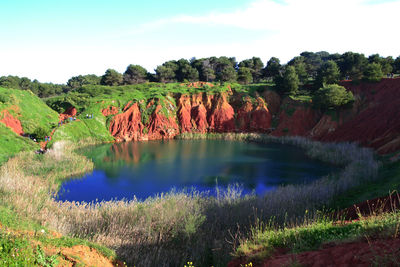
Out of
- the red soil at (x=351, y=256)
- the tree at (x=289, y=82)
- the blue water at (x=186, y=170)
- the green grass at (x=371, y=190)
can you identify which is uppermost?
the tree at (x=289, y=82)

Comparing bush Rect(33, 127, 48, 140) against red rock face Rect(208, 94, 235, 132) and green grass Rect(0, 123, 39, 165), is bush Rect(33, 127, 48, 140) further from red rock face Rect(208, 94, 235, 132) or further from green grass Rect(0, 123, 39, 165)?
red rock face Rect(208, 94, 235, 132)

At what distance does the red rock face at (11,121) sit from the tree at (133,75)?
4073cm

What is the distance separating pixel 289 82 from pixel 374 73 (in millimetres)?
14174

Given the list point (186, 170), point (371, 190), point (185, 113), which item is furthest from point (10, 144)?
point (371, 190)

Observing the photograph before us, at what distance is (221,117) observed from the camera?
5375 centimetres

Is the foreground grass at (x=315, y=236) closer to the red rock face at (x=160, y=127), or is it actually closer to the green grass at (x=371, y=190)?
the green grass at (x=371, y=190)

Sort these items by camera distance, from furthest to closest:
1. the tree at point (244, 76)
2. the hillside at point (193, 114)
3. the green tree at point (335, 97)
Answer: the tree at point (244, 76)
the green tree at point (335, 97)
the hillside at point (193, 114)

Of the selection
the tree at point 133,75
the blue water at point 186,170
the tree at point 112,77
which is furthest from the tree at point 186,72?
the blue water at point 186,170

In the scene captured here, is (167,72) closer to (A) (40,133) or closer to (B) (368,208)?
(A) (40,133)

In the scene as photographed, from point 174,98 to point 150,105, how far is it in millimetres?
6541

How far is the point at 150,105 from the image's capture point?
2108 inches

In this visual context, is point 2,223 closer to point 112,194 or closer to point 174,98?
point 112,194

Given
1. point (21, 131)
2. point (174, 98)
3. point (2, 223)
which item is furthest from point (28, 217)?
point (174, 98)

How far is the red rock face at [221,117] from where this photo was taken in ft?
174
